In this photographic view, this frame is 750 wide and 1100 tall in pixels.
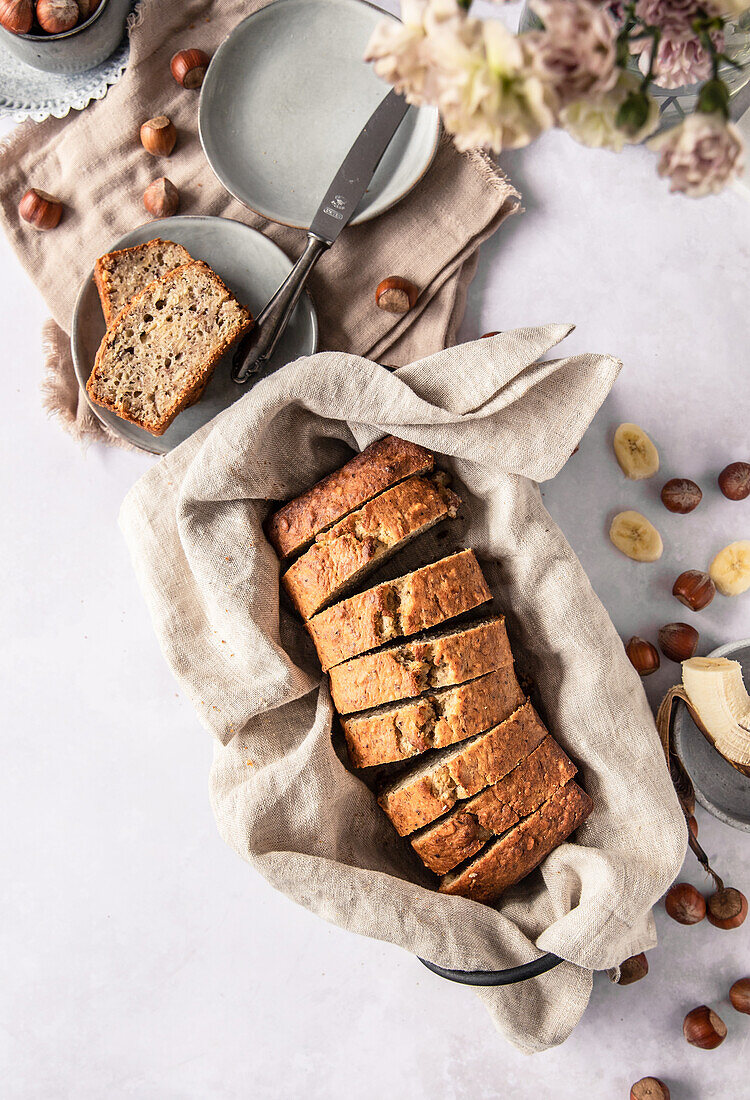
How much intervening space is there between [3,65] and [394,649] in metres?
2.47

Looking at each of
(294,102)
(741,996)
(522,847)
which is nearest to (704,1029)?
(741,996)

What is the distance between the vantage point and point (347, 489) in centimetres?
247

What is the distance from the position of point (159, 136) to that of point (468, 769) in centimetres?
233

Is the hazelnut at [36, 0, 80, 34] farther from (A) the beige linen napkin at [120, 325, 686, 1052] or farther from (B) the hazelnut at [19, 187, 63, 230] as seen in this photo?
(A) the beige linen napkin at [120, 325, 686, 1052]

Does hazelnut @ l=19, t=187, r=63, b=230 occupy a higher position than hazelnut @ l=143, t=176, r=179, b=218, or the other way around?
hazelnut @ l=19, t=187, r=63, b=230

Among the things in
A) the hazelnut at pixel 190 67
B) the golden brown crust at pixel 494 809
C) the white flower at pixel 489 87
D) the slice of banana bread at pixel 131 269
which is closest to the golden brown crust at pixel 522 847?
the golden brown crust at pixel 494 809

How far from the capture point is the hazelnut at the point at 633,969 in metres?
2.85

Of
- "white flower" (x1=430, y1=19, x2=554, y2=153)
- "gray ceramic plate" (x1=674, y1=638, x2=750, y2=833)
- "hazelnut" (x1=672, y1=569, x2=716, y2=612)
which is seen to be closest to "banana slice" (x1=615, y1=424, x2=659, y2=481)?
"hazelnut" (x1=672, y1=569, x2=716, y2=612)

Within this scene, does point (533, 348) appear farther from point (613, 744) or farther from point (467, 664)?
point (613, 744)

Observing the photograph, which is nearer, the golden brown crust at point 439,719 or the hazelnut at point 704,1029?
the golden brown crust at point 439,719

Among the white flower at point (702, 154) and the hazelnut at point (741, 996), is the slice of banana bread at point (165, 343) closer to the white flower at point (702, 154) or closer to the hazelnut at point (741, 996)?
the white flower at point (702, 154)

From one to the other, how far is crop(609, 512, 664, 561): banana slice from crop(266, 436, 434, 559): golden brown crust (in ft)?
2.61

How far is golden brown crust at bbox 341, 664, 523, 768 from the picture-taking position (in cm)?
237

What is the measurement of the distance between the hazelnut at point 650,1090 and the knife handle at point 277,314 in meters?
2.80
